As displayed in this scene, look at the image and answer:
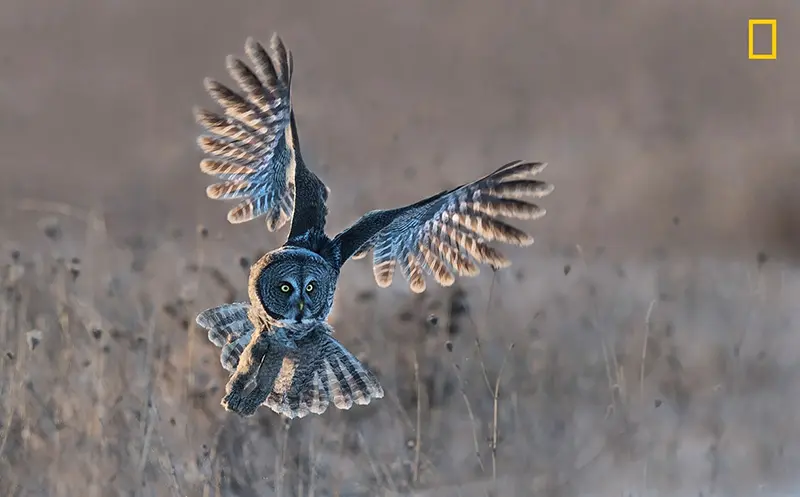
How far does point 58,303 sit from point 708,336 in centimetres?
340

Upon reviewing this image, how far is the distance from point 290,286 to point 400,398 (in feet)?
7.22

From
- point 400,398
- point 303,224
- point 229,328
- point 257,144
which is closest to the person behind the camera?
point 303,224

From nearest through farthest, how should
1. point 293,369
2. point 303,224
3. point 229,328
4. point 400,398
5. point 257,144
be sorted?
point 293,369, point 303,224, point 229,328, point 257,144, point 400,398

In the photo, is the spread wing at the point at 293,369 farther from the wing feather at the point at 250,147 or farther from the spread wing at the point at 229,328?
the wing feather at the point at 250,147

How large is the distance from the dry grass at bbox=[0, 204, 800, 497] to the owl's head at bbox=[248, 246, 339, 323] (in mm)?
1001

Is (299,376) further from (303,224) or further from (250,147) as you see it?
(250,147)

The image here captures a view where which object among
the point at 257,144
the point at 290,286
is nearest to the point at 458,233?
the point at 257,144

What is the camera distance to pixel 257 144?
279cm

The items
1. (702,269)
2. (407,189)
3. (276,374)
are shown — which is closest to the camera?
(276,374)

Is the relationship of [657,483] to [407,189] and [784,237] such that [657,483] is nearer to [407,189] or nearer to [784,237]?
[407,189]

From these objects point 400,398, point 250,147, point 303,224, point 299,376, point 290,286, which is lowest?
point 400,398

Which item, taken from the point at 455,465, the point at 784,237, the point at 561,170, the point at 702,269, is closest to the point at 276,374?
the point at 455,465

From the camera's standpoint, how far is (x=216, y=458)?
349cm

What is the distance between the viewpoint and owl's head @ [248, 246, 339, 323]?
211cm
